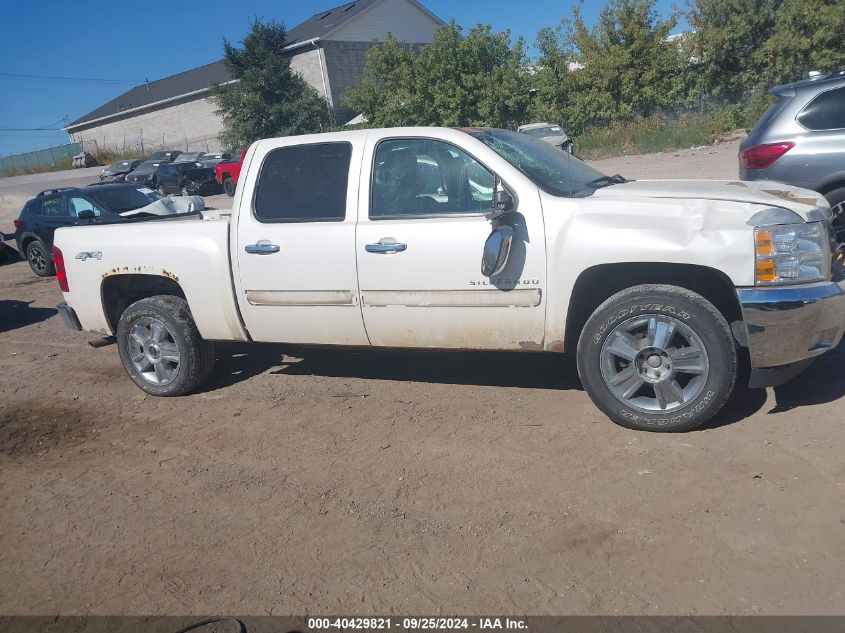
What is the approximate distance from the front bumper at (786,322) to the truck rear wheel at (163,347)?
392cm

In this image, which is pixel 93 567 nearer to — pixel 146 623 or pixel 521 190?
pixel 146 623

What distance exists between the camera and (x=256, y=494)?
13.9ft

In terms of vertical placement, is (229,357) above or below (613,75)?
below

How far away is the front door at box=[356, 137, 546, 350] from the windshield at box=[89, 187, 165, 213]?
368 inches

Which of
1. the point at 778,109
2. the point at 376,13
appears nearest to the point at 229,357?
the point at 778,109

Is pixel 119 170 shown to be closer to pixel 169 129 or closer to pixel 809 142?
pixel 169 129

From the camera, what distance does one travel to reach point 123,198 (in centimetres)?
1336

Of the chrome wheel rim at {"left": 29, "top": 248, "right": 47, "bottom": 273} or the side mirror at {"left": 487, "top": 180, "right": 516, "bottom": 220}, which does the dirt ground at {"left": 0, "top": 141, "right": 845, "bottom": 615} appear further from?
the chrome wheel rim at {"left": 29, "top": 248, "right": 47, "bottom": 273}

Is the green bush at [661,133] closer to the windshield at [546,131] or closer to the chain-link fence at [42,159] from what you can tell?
the windshield at [546,131]

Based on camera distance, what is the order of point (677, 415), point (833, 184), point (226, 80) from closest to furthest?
1. point (677, 415)
2. point (833, 184)
3. point (226, 80)

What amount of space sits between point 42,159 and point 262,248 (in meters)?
62.2

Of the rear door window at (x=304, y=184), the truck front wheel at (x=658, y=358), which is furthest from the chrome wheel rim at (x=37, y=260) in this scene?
the truck front wheel at (x=658, y=358)

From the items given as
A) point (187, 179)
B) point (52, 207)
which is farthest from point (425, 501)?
point (187, 179)

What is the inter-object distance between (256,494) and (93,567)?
0.91 meters
